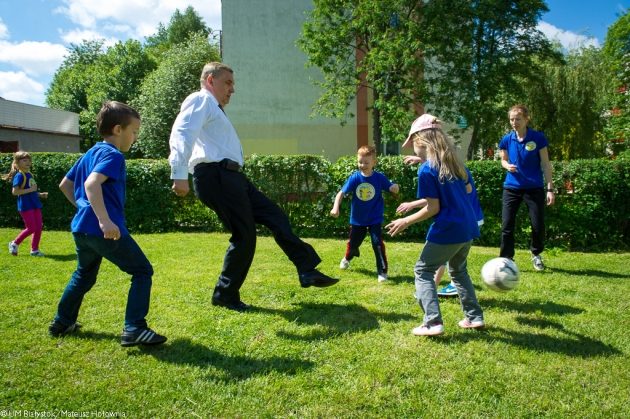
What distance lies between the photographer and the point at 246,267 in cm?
444

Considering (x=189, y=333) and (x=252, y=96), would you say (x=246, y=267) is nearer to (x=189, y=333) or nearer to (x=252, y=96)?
(x=189, y=333)

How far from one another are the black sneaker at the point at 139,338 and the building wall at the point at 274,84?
2088cm

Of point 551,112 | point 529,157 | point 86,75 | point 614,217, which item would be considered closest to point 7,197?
point 529,157

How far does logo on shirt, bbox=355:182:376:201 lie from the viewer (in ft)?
19.5

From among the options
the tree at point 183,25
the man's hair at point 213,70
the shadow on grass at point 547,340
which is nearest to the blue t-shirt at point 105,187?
the man's hair at point 213,70

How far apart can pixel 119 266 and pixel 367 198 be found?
325cm

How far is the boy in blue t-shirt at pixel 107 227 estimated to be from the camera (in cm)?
333

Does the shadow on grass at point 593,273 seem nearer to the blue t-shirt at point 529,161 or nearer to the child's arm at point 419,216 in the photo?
the blue t-shirt at point 529,161

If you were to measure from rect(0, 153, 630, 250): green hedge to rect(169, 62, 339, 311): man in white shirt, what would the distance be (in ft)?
17.8

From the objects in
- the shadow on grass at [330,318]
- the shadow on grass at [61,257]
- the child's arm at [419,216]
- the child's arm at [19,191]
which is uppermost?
the child's arm at [19,191]

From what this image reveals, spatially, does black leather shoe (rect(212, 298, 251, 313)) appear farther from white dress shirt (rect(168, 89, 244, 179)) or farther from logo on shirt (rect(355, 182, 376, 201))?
logo on shirt (rect(355, 182, 376, 201))

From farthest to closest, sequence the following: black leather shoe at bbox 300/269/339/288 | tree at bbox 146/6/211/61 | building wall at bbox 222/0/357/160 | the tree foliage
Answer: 1. tree at bbox 146/6/211/61
2. building wall at bbox 222/0/357/160
3. the tree foliage
4. black leather shoe at bbox 300/269/339/288

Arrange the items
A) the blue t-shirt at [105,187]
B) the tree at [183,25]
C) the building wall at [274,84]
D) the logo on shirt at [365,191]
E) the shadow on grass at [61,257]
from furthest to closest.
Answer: the tree at [183,25], the building wall at [274,84], the shadow on grass at [61,257], the logo on shirt at [365,191], the blue t-shirt at [105,187]

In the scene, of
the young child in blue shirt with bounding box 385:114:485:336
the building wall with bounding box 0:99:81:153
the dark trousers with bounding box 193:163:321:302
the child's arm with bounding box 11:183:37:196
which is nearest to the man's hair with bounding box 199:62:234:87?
the dark trousers with bounding box 193:163:321:302
